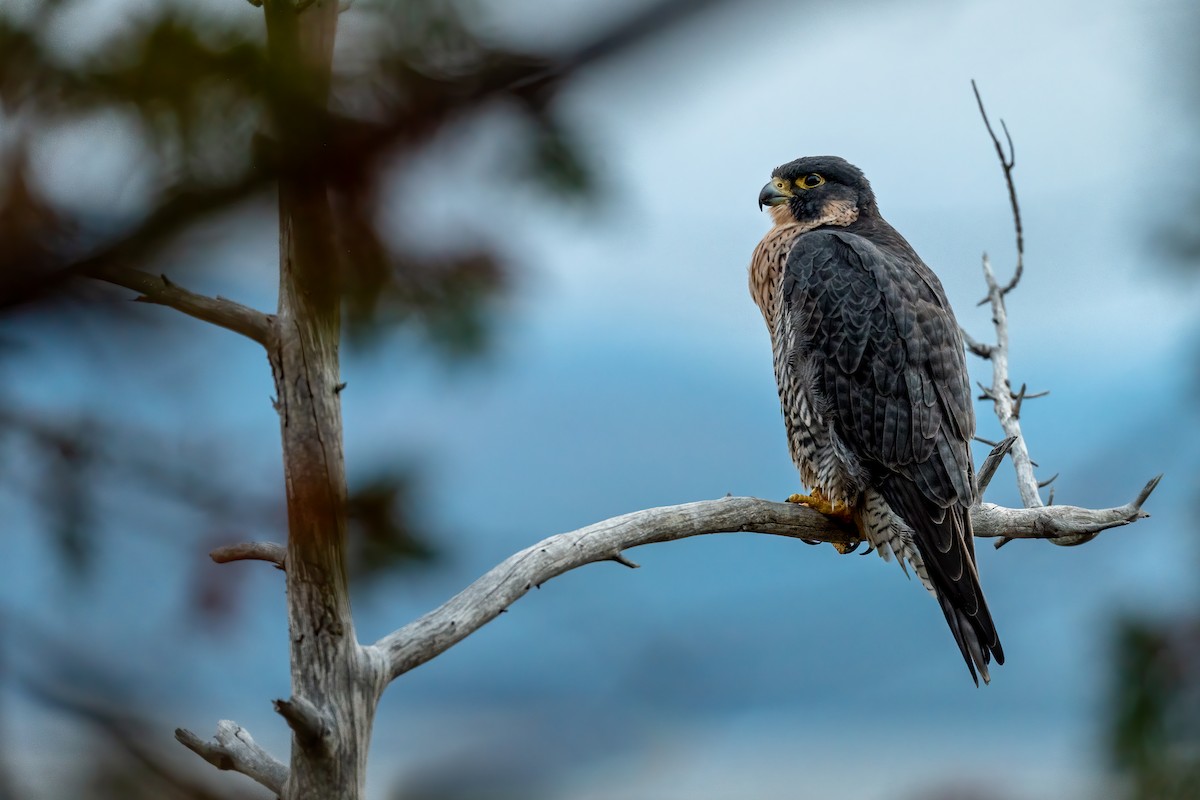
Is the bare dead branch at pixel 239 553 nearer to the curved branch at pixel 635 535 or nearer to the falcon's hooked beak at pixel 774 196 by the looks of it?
the curved branch at pixel 635 535

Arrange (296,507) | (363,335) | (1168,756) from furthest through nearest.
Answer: (1168,756)
(296,507)
(363,335)

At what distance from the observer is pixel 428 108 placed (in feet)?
2.09

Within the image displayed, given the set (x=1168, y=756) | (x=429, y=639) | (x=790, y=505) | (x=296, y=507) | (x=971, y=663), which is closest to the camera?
(x=296, y=507)

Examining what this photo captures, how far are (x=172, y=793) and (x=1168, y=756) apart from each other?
53.6 inches

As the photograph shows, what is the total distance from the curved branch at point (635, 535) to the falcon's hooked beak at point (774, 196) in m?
1.46

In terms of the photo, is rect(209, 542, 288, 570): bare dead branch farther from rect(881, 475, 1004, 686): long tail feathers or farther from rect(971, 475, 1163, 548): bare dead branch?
rect(971, 475, 1163, 548): bare dead branch

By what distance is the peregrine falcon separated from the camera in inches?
140

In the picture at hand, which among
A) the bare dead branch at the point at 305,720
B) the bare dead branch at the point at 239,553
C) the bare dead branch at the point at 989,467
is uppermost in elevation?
the bare dead branch at the point at 989,467

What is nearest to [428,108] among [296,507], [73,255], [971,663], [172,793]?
[73,255]

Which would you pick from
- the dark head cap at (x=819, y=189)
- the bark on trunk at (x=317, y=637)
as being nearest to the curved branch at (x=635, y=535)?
the bark on trunk at (x=317, y=637)

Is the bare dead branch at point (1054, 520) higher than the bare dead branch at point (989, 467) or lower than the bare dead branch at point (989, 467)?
lower

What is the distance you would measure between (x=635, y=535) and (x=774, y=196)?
1.99 meters

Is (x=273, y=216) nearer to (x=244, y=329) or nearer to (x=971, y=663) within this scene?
(x=244, y=329)

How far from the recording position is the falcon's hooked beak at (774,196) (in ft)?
14.8
